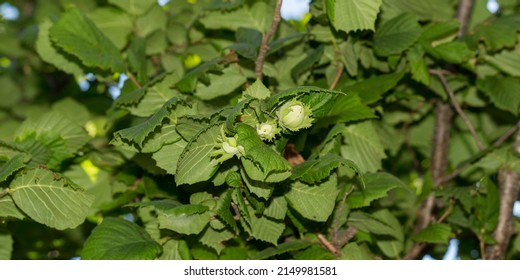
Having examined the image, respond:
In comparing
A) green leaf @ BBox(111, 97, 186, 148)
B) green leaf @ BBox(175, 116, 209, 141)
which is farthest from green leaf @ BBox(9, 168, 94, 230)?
green leaf @ BBox(175, 116, 209, 141)

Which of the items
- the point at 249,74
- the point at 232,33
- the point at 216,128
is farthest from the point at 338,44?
the point at 216,128

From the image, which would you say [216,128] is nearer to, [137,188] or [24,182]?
[24,182]

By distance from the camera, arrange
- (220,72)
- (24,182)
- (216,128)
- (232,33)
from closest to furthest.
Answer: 1. (216,128)
2. (24,182)
3. (220,72)
4. (232,33)

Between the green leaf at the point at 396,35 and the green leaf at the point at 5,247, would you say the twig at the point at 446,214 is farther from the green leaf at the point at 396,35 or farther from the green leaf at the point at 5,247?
the green leaf at the point at 5,247

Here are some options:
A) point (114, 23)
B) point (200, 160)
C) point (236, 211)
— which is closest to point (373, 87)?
point (236, 211)
